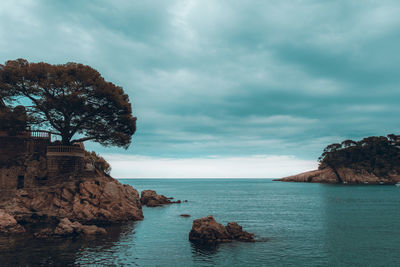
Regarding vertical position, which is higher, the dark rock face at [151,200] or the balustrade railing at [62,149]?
the balustrade railing at [62,149]

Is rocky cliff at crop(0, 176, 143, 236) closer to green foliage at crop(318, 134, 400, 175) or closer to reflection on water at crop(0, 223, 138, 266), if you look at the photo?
reflection on water at crop(0, 223, 138, 266)

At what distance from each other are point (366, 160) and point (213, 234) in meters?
182

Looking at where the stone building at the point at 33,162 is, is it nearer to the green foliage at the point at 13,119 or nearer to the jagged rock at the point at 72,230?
the green foliage at the point at 13,119

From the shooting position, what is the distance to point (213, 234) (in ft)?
109

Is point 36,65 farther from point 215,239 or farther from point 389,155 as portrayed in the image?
point 389,155

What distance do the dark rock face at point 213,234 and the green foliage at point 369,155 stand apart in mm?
169174

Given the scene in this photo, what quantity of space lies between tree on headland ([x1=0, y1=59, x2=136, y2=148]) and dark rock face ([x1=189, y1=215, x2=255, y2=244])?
84.7 feet

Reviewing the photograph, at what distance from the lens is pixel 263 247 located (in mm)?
30766

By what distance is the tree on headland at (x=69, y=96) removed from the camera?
150 ft

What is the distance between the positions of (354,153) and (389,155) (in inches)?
831

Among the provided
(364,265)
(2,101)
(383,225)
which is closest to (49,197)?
(2,101)

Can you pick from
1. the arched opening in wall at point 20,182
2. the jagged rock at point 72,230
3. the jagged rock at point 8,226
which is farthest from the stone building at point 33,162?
the jagged rock at point 72,230

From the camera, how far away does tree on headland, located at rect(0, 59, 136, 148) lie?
150 ft

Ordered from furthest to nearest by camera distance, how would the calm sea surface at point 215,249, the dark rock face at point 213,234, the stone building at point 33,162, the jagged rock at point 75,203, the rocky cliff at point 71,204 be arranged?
the stone building at point 33,162
the jagged rock at point 75,203
the rocky cliff at point 71,204
the dark rock face at point 213,234
the calm sea surface at point 215,249
